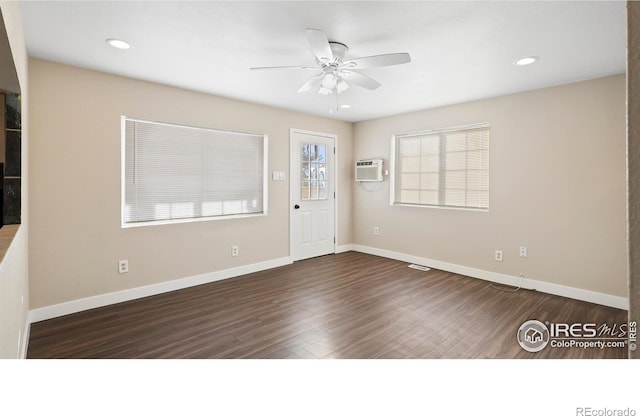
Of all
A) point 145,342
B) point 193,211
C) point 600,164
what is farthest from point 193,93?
point 600,164

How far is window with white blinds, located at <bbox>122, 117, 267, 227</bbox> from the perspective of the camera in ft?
11.1

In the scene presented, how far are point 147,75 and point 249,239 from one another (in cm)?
236

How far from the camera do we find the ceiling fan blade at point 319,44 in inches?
79.5

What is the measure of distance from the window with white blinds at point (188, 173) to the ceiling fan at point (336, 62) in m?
1.68

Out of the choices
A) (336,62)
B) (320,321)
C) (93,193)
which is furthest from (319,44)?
(93,193)

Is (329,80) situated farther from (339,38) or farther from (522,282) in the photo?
(522,282)

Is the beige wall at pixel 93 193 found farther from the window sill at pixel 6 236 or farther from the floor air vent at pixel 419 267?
the floor air vent at pixel 419 267

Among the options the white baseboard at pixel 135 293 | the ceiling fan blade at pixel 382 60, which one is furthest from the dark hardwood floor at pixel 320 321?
the ceiling fan blade at pixel 382 60

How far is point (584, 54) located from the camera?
2656 millimetres

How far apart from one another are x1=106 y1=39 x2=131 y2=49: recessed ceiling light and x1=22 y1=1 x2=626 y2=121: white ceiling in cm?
5

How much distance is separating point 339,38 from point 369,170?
3184mm

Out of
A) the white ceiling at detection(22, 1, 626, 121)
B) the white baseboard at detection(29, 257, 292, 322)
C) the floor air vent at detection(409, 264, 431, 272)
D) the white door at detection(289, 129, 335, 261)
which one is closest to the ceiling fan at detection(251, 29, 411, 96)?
the white ceiling at detection(22, 1, 626, 121)

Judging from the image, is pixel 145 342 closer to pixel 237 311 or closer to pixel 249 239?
pixel 237 311

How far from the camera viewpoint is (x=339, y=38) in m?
2.38
